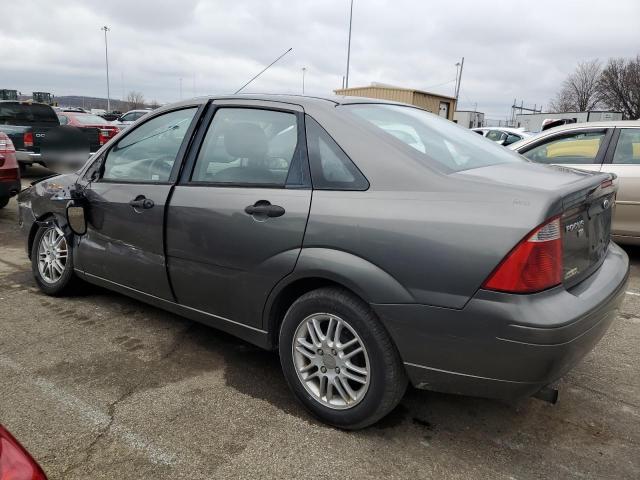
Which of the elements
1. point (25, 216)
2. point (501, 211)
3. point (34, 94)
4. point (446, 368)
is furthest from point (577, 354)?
point (34, 94)

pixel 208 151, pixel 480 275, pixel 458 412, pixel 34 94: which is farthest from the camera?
pixel 34 94

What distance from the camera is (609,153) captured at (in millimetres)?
5488

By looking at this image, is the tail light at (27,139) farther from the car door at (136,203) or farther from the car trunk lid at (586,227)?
the car trunk lid at (586,227)

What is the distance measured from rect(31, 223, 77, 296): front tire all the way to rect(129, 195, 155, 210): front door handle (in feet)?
3.23

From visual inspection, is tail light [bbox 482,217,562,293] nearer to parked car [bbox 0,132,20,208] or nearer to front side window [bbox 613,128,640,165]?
front side window [bbox 613,128,640,165]

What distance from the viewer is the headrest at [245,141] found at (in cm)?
279

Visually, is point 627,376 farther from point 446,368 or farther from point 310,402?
point 310,402

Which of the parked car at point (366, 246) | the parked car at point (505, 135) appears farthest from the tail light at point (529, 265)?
the parked car at point (505, 135)

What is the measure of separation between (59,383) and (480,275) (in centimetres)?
229

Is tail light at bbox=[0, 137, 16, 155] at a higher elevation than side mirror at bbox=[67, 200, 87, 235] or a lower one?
higher

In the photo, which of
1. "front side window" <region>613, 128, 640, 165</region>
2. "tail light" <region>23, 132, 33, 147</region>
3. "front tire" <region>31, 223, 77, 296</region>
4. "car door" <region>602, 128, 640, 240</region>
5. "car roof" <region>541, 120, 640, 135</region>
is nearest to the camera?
"front tire" <region>31, 223, 77, 296</region>

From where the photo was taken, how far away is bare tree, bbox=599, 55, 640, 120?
151 ft

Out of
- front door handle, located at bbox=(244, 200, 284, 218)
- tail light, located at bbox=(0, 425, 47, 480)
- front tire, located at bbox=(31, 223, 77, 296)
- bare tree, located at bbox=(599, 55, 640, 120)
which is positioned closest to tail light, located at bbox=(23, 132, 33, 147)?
front tire, located at bbox=(31, 223, 77, 296)

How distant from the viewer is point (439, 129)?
9.89ft
